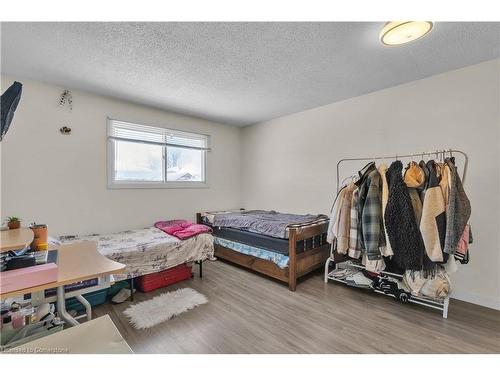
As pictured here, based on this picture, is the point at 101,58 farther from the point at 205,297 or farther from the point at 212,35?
the point at 205,297

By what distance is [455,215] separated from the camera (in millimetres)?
1786

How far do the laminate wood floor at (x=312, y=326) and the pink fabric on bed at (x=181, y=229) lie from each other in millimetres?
640

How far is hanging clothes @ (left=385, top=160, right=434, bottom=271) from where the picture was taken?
76.1 inches

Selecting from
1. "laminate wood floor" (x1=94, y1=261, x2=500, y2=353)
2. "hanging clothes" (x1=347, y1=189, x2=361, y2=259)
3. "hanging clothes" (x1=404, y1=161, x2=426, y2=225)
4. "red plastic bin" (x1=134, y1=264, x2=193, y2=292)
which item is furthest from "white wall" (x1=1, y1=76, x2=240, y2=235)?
"hanging clothes" (x1=404, y1=161, x2=426, y2=225)

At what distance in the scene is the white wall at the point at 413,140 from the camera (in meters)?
2.13

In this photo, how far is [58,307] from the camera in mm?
1407

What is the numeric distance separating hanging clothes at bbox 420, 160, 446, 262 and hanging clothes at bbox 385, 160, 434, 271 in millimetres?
77

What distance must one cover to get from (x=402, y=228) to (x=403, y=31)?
1.55 metres

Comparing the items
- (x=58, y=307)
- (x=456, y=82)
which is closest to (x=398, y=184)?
(x=456, y=82)

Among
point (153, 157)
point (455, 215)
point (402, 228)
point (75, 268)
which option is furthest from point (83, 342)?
point (153, 157)

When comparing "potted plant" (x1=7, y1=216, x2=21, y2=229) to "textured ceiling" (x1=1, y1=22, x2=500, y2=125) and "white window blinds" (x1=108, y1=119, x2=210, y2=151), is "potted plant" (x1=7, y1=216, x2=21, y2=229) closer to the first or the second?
"textured ceiling" (x1=1, y1=22, x2=500, y2=125)
